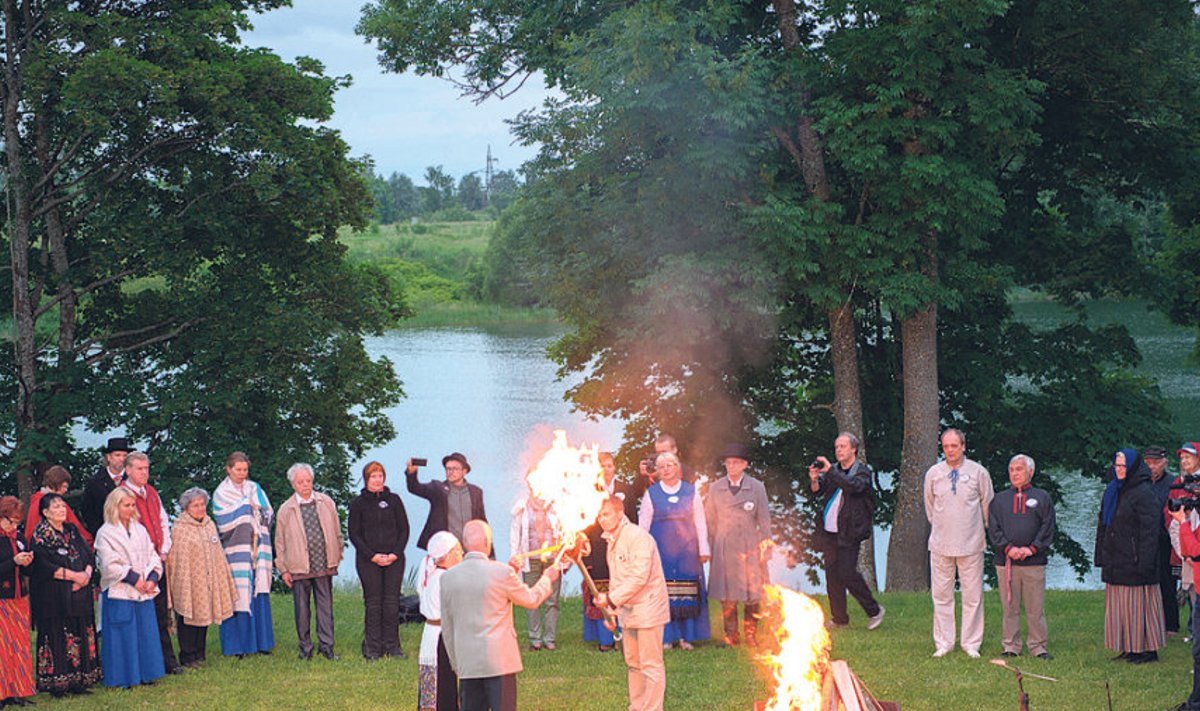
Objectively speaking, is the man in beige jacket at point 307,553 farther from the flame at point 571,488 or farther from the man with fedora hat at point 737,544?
the flame at point 571,488

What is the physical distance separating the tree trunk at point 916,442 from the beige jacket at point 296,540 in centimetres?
952

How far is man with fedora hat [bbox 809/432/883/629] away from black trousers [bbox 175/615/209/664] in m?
A: 6.11

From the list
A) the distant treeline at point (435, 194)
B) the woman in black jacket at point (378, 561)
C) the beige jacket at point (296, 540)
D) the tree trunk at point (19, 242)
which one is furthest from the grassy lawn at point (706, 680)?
the distant treeline at point (435, 194)

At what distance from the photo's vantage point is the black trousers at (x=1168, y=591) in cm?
1329

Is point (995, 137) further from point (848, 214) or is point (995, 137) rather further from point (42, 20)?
point (42, 20)

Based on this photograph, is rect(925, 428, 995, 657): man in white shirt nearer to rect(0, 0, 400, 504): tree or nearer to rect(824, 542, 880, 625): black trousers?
rect(824, 542, 880, 625): black trousers

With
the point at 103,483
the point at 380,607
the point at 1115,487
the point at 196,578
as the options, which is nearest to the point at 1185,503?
the point at 1115,487

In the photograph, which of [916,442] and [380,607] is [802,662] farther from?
[916,442]

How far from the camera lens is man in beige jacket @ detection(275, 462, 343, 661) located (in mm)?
12891

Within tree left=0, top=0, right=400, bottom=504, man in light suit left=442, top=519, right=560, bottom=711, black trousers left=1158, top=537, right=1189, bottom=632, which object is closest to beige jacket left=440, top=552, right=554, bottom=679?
man in light suit left=442, top=519, right=560, bottom=711

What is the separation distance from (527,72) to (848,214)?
231 inches

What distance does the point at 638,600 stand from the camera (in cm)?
995

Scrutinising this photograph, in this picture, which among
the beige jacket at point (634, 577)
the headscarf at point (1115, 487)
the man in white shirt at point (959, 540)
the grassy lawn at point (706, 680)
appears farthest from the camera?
the man in white shirt at point (959, 540)

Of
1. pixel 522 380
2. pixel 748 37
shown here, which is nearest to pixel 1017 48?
pixel 748 37
